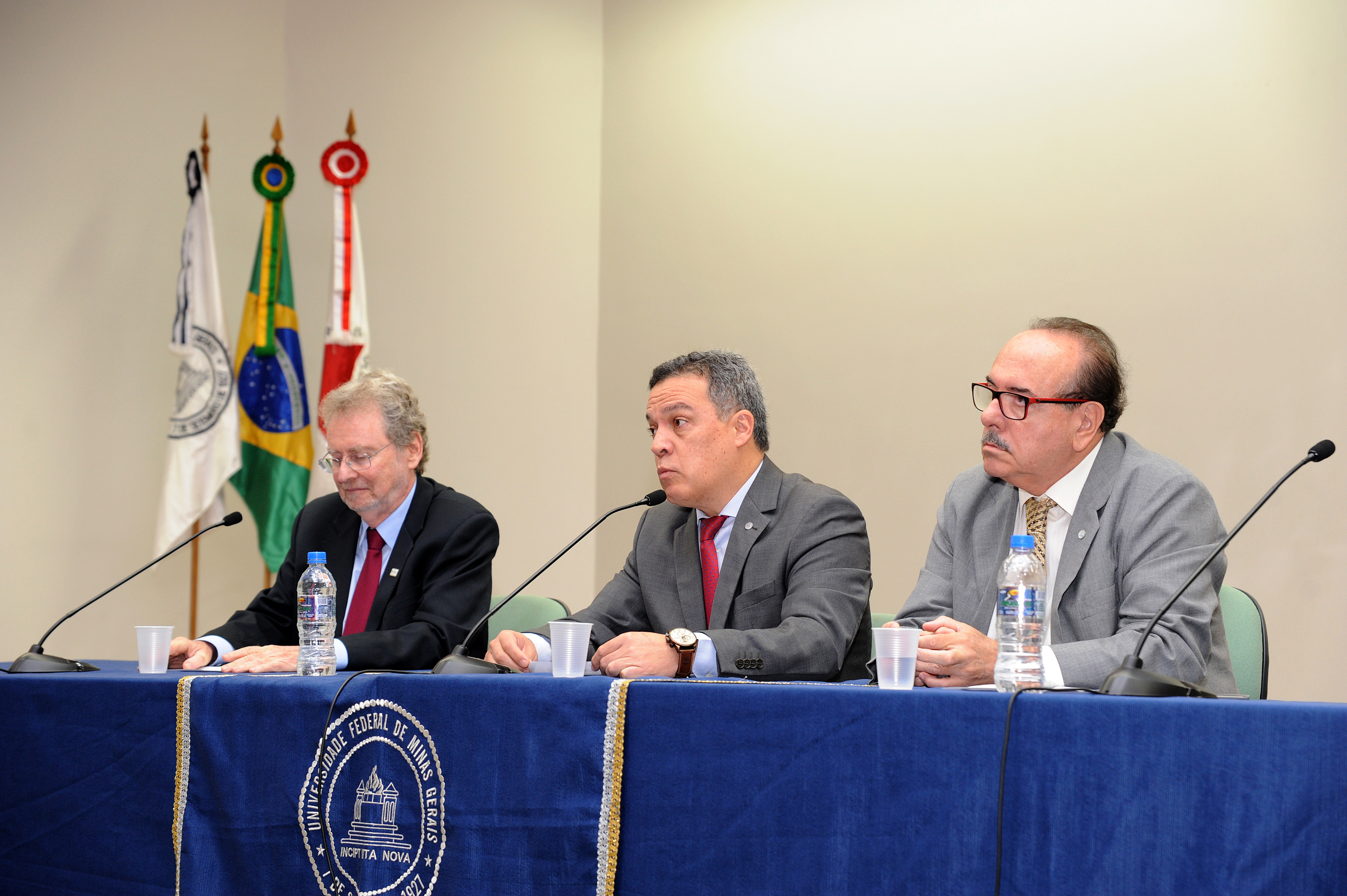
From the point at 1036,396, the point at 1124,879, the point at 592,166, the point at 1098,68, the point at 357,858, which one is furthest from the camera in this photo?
the point at 592,166

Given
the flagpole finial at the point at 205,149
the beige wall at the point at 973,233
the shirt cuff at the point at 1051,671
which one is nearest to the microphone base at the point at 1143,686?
the shirt cuff at the point at 1051,671

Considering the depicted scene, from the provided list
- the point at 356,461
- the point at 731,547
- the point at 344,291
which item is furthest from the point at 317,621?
the point at 344,291

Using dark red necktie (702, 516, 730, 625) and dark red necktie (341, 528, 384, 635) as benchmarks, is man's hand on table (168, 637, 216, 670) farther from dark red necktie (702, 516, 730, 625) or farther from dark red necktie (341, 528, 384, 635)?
dark red necktie (702, 516, 730, 625)

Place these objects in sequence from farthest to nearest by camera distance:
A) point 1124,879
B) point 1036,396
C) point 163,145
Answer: point 163,145 < point 1036,396 < point 1124,879

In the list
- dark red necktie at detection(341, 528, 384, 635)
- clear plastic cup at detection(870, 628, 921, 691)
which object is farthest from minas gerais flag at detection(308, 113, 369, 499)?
clear plastic cup at detection(870, 628, 921, 691)

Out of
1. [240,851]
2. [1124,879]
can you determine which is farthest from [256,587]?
[1124,879]

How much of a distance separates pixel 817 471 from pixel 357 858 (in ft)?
10.2

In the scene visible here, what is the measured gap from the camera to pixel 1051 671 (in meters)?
1.77

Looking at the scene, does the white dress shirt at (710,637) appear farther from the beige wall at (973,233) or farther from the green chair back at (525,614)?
the beige wall at (973,233)

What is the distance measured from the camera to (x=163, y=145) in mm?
4535

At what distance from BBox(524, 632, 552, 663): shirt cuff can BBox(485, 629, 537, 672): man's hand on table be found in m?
0.02

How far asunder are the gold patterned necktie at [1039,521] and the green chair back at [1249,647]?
335 mm

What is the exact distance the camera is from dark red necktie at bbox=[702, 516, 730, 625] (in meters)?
2.55

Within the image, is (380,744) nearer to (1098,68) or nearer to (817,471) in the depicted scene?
(817,471)
